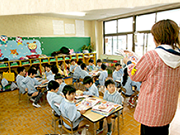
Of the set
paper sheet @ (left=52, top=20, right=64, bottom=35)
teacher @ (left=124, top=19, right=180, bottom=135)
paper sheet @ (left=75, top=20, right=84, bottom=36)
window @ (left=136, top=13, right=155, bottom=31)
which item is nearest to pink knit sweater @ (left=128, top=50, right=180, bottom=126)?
teacher @ (left=124, top=19, right=180, bottom=135)

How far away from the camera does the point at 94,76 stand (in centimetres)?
498

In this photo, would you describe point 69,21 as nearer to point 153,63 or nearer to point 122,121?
point 122,121

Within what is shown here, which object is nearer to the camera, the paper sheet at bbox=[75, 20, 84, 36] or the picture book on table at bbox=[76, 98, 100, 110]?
the picture book on table at bbox=[76, 98, 100, 110]

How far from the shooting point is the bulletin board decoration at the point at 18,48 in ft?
19.4

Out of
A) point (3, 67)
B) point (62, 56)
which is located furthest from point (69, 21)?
point (3, 67)

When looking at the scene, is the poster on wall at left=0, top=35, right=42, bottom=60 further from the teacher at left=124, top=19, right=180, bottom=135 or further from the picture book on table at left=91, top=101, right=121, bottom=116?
the teacher at left=124, top=19, right=180, bottom=135

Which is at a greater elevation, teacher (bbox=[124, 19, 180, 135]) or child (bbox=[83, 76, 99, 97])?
teacher (bbox=[124, 19, 180, 135])

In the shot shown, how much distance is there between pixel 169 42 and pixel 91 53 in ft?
24.1

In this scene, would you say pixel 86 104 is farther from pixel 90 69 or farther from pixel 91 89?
pixel 90 69

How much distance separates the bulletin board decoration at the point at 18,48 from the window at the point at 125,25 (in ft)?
15.5

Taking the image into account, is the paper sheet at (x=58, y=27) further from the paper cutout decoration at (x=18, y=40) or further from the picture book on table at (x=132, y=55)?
the picture book on table at (x=132, y=55)

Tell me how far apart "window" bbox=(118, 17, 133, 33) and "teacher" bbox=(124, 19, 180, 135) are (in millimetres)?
6296

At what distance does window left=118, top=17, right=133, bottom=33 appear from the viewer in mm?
6775

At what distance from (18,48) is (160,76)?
6.81m
